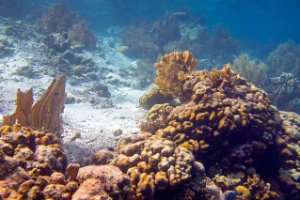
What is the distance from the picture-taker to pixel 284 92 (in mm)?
14172

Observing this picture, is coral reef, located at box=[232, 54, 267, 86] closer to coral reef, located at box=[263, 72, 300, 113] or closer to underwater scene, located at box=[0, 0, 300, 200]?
underwater scene, located at box=[0, 0, 300, 200]

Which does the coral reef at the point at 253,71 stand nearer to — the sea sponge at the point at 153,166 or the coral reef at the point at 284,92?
the coral reef at the point at 284,92

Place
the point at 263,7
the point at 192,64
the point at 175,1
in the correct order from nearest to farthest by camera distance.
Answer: the point at 192,64 < the point at 175,1 < the point at 263,7

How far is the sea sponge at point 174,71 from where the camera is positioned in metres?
7.21

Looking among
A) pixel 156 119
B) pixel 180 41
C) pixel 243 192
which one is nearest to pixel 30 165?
pixel 156 119

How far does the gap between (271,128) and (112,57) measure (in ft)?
47.2

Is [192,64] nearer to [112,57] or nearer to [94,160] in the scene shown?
[94,160]

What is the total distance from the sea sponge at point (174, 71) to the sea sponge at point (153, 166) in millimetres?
2863

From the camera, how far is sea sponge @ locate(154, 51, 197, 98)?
721 cm

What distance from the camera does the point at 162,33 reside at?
72.8 ft

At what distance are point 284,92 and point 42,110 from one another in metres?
12.8

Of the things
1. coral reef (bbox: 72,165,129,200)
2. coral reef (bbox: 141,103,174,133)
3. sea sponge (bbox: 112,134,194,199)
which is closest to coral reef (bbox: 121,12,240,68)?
coral reef (bbox: 141,103,174,133)

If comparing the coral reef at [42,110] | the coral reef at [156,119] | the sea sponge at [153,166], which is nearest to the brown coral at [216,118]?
the coral reef at [156,119]

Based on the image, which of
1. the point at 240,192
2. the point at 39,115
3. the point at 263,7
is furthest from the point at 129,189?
the point at 263,7
